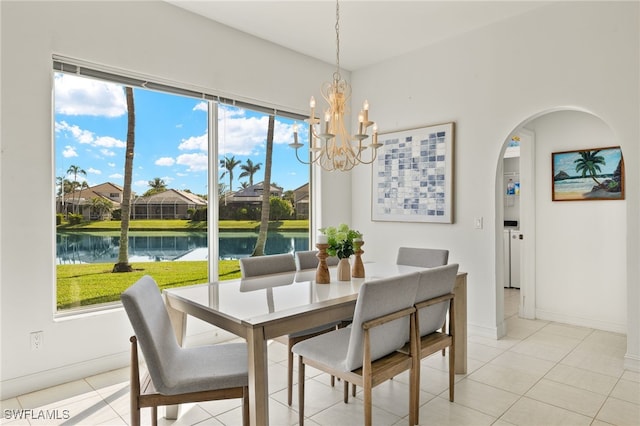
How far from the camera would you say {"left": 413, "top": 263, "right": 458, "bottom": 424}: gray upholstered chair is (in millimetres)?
2154

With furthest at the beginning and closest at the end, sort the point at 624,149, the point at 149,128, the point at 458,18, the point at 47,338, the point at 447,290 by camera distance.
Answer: the point at 458,18 → the point at 149,128 → the point at 624,149 → the point at 47,338 → the point at 447,290

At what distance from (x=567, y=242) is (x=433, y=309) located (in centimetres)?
254

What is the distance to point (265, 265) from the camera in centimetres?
293

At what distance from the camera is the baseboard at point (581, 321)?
3725mm

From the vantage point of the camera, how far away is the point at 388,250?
455cm

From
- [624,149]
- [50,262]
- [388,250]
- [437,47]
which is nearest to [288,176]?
[388,250]

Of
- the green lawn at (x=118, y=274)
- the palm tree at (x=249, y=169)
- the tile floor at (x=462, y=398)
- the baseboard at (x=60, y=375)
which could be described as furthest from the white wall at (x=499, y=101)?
the baseboard at (x=60, y=375)

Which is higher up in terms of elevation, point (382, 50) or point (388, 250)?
point (382, 50)

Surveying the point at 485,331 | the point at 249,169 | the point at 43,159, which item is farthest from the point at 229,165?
the point at 485,331

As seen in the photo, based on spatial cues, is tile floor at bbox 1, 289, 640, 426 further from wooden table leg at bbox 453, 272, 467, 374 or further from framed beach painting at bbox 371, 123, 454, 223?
framed beach painting at bbox 371, 123, 454, 223

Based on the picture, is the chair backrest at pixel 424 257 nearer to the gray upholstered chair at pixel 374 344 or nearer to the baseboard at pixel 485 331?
the baseboard at pixel 485 331

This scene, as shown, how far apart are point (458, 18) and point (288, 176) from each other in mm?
2241

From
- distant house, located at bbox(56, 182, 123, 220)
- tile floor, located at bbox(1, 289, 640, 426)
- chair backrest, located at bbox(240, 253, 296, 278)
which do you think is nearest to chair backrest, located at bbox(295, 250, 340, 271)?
chair backrest, located at bbox(240, 253, 296, 278)

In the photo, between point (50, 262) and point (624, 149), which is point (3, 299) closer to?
point (50, 262)
